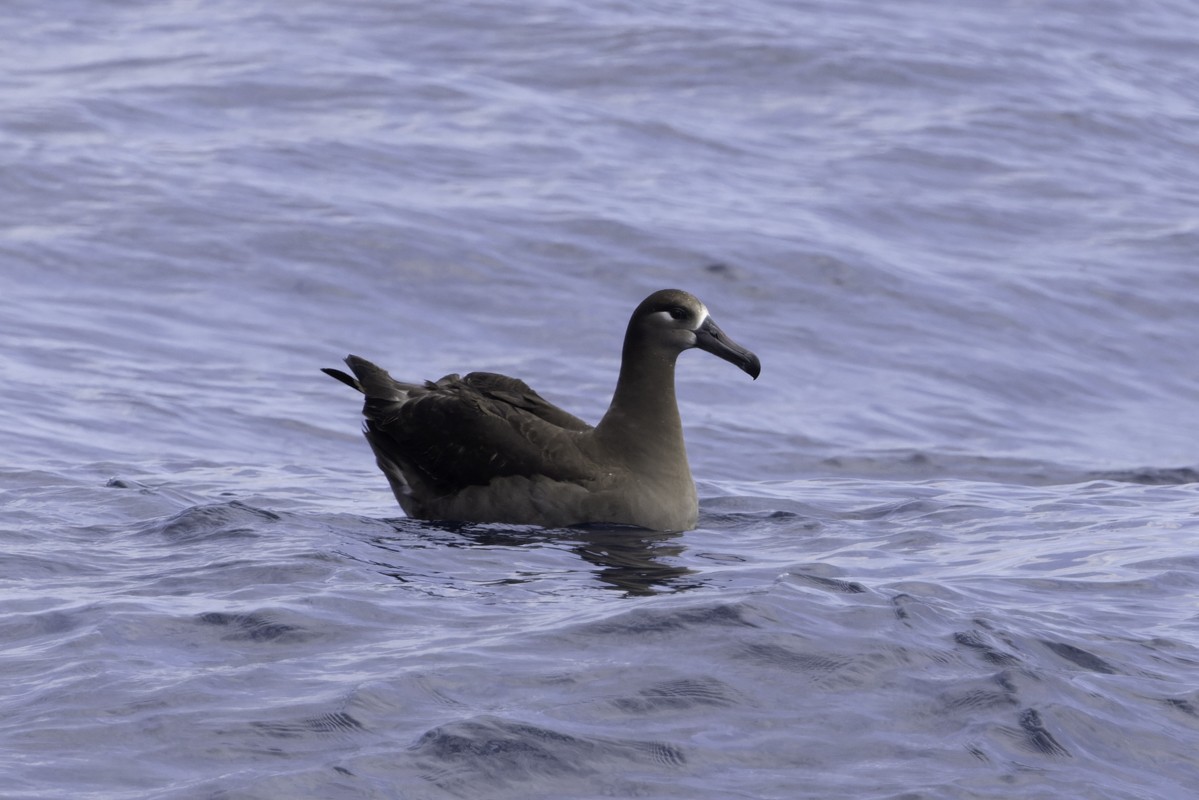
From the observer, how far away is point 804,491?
39.5 feet

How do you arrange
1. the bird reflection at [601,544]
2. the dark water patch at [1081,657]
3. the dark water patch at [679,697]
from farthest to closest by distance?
1. the bird reflection at [601,544]
2. the dark water patch at [1081,657]
3. the dark water patch at [679,697]

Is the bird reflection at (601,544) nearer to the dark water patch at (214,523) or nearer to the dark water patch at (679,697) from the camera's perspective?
the dark water patch at (214,523)

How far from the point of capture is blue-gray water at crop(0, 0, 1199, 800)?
6062 millimetres

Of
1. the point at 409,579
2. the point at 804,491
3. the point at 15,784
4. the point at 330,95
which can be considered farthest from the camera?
the point at 330,95

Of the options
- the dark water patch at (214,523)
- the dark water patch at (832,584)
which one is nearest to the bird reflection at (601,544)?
the dark water patch at (832,584)

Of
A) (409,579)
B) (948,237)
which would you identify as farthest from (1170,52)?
(409,579)

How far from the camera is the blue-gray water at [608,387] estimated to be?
Result: 606 cm

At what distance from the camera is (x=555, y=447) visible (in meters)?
9.77

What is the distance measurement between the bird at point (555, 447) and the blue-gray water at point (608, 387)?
0.95ft

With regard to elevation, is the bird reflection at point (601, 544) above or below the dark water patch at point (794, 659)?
below

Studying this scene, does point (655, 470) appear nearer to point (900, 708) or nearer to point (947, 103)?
point (900, 708)

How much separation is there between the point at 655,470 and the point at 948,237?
11.8 m

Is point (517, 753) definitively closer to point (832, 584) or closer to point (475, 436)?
point (832, 584)

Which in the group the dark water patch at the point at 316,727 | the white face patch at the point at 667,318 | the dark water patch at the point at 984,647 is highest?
the white face patch at the point at 667,318
